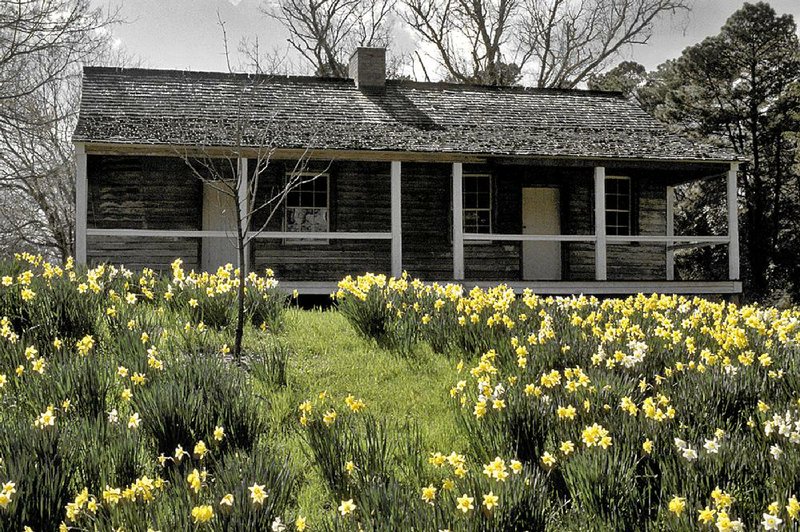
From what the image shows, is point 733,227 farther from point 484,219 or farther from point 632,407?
point 632,407

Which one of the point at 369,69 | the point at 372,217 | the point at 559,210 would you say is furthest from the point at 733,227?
the point at 369,69

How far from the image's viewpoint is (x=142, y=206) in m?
18.1

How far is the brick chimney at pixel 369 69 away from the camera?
71.3 feet

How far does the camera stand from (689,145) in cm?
1895

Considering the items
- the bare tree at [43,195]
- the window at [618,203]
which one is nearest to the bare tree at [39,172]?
the bare tree at [43,195]

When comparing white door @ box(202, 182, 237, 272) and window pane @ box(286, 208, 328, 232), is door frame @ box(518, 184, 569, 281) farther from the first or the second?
white door @ box(202, 182, 237, 272)

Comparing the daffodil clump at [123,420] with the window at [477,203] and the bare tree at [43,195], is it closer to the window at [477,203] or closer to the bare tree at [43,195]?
the window at [477,203]

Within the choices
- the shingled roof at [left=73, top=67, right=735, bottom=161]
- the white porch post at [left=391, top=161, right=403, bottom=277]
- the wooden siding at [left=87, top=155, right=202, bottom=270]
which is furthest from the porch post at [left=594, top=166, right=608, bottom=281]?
the wooden siding at [left=87, top=155, right=202, bottom=270]

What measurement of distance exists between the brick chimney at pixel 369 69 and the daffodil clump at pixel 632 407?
13971 mm

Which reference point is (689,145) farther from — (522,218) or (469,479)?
(469,479)

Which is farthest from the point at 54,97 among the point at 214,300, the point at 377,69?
the point at 214,300

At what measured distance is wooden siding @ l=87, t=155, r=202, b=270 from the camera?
1794cm

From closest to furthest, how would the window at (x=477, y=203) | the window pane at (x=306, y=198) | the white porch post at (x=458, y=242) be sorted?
the white porch post at (x=458, y=242) → the window pane at (x=306, y=198) → the window at (x=477, y=203)

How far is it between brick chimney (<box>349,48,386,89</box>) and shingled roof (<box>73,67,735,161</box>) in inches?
9.0
